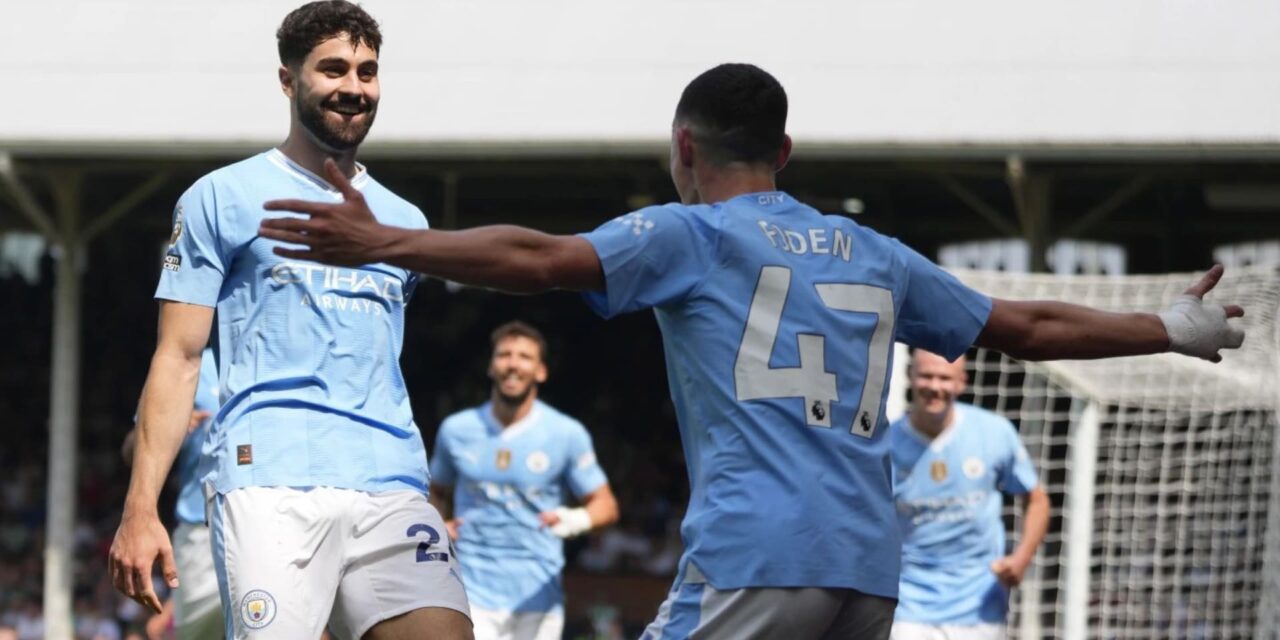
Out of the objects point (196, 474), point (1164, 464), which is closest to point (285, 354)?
point (196, 474)

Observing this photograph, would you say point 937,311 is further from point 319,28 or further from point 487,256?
point 319,28

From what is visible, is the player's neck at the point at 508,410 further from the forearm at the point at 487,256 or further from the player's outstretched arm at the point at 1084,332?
the forearm at the point at 487,256

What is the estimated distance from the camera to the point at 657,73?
44.4 feet

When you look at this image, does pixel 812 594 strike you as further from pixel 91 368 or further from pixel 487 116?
pixel 91 368

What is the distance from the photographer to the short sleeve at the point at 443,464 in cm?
938

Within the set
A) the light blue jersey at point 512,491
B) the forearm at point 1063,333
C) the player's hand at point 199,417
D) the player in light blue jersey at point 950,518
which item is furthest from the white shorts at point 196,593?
the forearm at point 1063,333

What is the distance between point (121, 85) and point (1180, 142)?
321 inches

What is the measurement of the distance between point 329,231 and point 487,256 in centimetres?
31

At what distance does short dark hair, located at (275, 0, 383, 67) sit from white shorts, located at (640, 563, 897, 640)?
1628 millimetres

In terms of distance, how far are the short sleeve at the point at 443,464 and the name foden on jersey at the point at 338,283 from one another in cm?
519

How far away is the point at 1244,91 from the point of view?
41.5 ft

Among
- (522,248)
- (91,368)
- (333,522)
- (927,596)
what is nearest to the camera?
(522,248)

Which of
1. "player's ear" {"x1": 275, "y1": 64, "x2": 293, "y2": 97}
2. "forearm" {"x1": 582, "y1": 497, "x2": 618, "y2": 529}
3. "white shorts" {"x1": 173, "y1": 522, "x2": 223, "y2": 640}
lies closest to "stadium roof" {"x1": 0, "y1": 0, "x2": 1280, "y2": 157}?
"forearm" {"x1": 582, "y1": 497, "x2": 618, "y2": 529}

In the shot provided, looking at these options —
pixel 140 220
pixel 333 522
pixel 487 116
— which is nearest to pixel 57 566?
pixel 487 116
